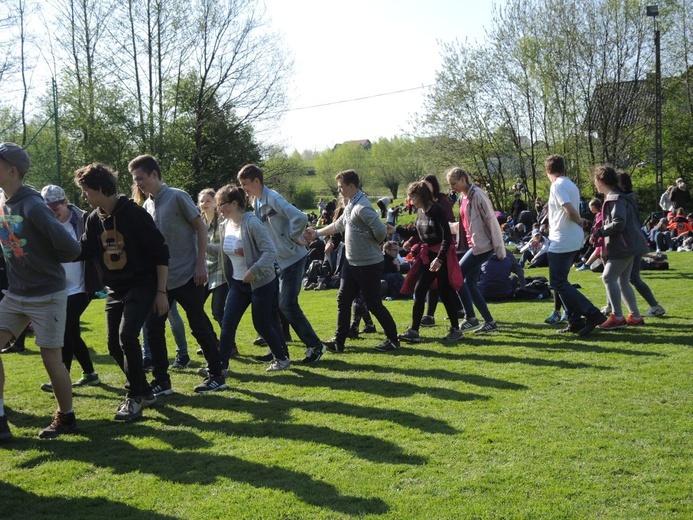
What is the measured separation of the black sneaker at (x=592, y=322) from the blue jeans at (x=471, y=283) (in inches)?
46.6

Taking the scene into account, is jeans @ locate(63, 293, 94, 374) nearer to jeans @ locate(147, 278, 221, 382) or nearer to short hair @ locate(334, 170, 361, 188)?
jeans @ locate(147, 278, 221, 382)

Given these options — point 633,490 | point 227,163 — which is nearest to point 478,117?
point 227,163


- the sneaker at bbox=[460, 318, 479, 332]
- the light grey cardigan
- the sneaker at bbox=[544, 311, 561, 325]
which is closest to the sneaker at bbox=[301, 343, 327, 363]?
the light grey cardigan

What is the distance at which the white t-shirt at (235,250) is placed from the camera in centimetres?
690

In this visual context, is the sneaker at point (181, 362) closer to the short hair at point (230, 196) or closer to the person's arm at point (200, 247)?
the person's arm at point (200, 247)

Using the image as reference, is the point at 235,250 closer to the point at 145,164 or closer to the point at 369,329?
the point at 145,164

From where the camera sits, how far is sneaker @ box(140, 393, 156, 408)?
5.95 m

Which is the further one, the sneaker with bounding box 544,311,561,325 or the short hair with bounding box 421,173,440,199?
the sneaker with bounding box 544,311,561,325

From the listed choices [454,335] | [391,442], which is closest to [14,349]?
[454,335]

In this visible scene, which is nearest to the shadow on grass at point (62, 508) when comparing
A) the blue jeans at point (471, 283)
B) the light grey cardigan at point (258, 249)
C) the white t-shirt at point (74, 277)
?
the white t-shirt at point (74, 277)

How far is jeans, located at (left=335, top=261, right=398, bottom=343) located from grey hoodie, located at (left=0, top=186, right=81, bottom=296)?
3416 millimetres

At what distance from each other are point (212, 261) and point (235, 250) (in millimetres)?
1467

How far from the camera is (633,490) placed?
376 cm

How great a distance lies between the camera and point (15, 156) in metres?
5.09
